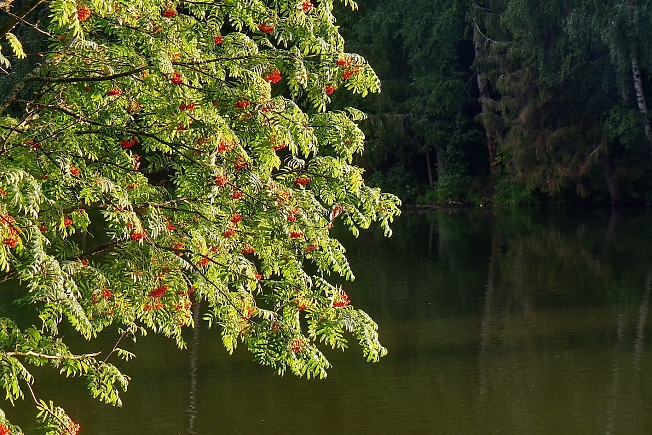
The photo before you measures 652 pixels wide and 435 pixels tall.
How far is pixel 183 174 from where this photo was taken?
6684mm

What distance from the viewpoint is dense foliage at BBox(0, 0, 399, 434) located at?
19.8 ft

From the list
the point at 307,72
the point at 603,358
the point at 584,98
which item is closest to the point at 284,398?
the point at 603,358

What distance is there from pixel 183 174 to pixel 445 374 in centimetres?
568

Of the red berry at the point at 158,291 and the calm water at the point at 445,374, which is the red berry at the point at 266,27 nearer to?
the red berry at the point at 158,291

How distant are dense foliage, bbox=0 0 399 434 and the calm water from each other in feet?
10.2

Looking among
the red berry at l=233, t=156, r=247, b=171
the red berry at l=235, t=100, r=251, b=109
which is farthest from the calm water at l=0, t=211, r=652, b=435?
the red berry at l=235, t=100, r=251, b=109

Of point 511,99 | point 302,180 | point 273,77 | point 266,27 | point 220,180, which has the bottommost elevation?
point 220,180

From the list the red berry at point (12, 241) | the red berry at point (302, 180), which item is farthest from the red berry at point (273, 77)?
the red berry at point (12, 241)

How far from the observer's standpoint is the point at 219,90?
653 cm

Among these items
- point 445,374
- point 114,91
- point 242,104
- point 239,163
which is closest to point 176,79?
point 114,91

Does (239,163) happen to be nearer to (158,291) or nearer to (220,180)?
(220,180)

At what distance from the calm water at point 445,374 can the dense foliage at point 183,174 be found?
10.2 feet

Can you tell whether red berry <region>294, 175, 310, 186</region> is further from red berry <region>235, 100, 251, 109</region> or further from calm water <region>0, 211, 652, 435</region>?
calm water <region>0, 211, 652, 435</region>

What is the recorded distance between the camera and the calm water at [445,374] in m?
9.82
